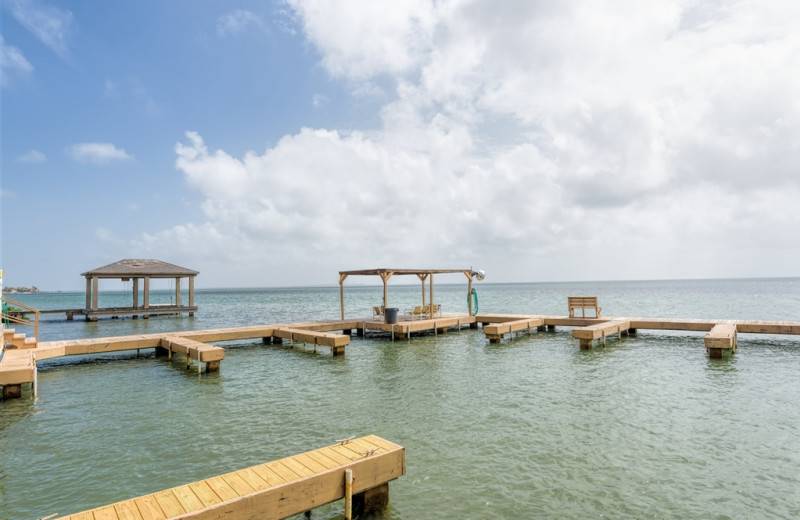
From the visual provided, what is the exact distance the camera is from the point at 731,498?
5.46m

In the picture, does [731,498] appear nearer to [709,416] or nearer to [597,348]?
[709,416]

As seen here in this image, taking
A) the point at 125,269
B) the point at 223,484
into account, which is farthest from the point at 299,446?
the point at 125,269

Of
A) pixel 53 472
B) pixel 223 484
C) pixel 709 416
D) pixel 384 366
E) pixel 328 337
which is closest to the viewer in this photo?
pixel 223 484

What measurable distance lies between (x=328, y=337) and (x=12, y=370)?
8.66 meters

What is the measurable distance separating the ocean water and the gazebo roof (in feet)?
71.8

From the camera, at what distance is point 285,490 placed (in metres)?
4.38

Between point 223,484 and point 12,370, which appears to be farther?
point 12,370

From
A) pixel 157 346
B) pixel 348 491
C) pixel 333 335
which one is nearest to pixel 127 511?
pixel 348 491

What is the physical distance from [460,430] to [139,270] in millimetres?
35352

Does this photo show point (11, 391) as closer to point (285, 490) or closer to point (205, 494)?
point (205, 494)

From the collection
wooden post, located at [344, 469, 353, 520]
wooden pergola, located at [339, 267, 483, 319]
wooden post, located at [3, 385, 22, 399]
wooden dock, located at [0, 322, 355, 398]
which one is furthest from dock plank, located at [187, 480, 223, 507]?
wooden pergola, located at [339, 267, 483, 319]

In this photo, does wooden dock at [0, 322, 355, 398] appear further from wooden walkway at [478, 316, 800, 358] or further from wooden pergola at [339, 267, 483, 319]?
wooden walkway at [478, 316, 800, 358]

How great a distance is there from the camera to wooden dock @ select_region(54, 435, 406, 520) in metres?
4.04

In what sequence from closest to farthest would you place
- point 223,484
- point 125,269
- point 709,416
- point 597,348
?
point 223,484 < point 709,416 < point 597,348 < point 125,269
